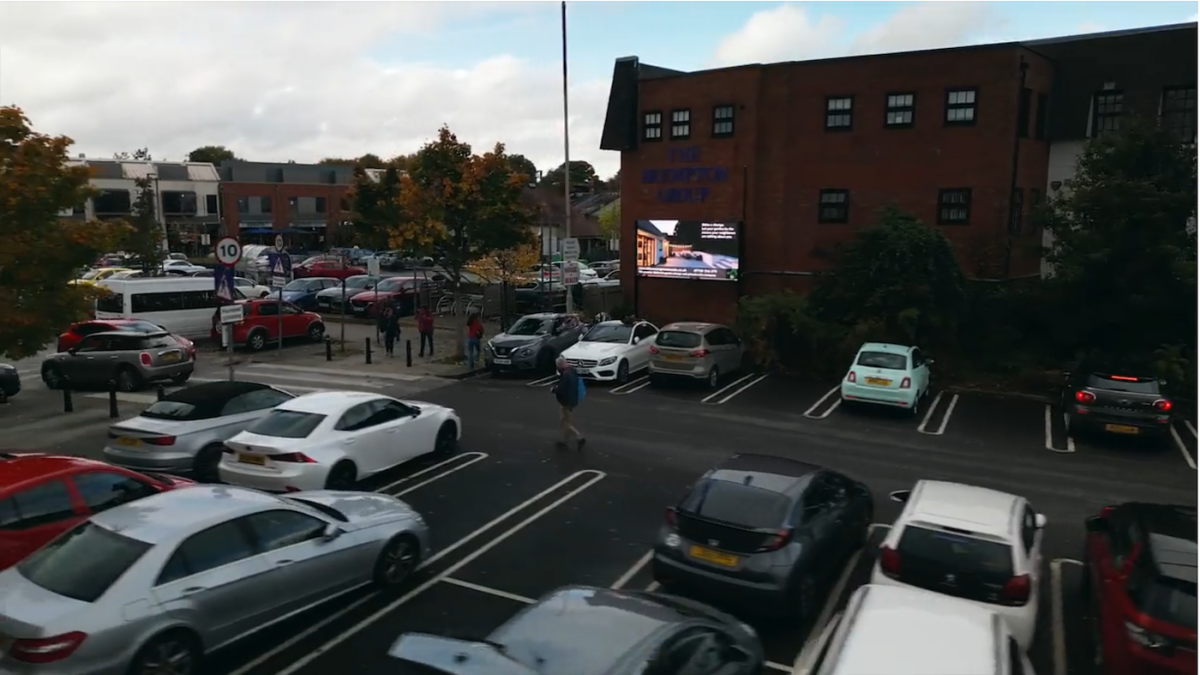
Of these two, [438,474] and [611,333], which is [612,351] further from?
[438,474]

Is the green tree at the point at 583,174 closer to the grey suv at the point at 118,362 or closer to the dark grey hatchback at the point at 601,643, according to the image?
the grey suv at the point at 118,362

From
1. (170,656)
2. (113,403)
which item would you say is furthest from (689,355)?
(170,656)

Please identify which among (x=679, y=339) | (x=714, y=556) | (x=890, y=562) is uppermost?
(x=679, y=339)

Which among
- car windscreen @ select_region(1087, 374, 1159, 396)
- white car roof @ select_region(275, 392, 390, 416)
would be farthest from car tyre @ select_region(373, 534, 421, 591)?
car windscreen @ select_region(1087, 374, 1159, 396)

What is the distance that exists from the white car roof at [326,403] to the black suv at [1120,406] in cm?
1258

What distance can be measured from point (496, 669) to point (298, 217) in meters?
79.6

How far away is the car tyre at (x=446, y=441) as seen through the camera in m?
14.6

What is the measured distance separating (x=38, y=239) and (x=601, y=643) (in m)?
11.9

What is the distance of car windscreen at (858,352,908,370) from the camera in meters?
18.6

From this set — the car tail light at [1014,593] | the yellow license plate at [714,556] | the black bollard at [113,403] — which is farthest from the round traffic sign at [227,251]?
the car tail light at [1014,593]

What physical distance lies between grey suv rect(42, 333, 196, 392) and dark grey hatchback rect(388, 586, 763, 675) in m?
17.3

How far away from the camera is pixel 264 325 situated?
88.6ft

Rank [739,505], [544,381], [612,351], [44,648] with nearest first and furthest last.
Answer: [44,648] < [739,505] < [612,351] < [544,381]

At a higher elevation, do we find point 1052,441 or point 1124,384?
point 1124,384
